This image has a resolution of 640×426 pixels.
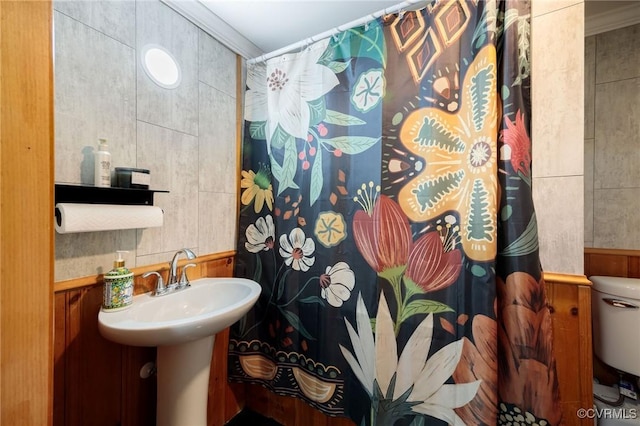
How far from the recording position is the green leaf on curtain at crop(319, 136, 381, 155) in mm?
A: 1135

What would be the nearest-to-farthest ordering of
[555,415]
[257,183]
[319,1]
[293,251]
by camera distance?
[555,415] → [319,1] → [293,251] → [257,183]

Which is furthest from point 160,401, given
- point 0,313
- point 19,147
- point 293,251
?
point 19,147

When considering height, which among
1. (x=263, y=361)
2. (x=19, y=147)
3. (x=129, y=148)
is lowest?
(x=263, y=361)

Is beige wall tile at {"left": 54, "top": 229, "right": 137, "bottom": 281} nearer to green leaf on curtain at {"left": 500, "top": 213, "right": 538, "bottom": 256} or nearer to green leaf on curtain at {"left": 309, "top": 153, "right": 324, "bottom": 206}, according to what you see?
green leaf on curtain at {"left": 309, "top": 153, "right": 324, "bottom": 206}

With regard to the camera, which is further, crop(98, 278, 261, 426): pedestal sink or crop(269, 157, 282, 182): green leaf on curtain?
crop(269, 157, 282, 182): green leaf on curtain

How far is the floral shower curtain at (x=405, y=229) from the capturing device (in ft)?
3.00

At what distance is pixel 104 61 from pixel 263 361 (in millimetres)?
1538

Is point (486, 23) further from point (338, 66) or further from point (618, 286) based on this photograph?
point (618, 286)

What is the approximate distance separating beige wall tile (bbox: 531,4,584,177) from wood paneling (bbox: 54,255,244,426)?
63.6 inches

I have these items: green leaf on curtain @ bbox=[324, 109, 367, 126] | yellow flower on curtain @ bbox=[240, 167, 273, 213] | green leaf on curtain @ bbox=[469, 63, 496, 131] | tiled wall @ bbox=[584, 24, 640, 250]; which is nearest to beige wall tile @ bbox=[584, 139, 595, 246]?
tiled wall @ bbox=[584, 24, 640, 250]

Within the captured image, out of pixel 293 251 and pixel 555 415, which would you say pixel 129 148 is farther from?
pixel 555 415

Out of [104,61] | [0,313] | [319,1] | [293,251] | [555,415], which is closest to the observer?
[0,313]

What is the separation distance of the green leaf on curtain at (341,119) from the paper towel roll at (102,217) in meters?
0.84

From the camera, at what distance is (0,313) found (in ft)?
1.02
